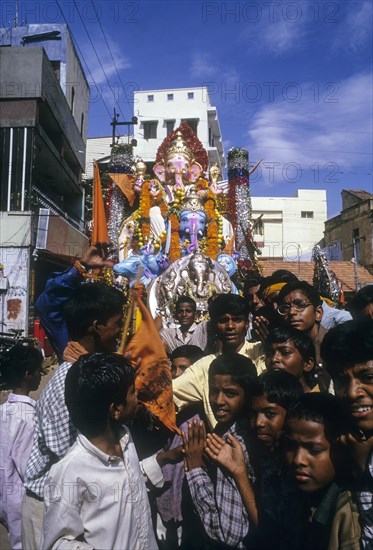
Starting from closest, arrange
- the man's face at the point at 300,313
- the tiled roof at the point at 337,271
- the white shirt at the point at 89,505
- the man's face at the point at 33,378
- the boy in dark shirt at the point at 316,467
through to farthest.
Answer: the white shirt at the point at 89,505, the boy in dark shirt at the point at 316,467, the man's face at the point at 300,313, the man's face at the point at 33,378, the tiled roof at the point at 337,271

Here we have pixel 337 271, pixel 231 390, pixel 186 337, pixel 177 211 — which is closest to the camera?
pixel 231 390

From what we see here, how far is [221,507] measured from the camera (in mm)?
2098

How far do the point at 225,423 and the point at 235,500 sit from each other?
38cm

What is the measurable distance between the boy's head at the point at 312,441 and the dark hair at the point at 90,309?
101 cm

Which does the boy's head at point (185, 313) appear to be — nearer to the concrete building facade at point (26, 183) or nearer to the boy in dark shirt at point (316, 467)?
the boy in dark shirt at point (316, 467)

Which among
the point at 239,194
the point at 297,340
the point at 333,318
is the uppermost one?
the point at 239,194

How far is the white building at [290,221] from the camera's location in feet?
114

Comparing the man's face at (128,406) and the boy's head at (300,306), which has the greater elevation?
the boy's head at (300,306)

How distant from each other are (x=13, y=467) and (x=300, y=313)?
2.03 m

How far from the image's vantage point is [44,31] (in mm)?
19047

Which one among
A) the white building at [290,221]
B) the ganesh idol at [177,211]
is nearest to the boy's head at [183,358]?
the ganesh idol at [177,211]

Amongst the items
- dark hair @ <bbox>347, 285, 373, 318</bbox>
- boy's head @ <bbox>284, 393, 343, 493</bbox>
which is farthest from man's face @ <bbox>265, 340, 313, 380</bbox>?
dark hair @ <bbox>347, 285, 373, 318</bbox>

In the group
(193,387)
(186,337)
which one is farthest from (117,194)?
(193,387)

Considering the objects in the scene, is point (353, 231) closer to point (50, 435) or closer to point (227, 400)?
point (227, 400)
